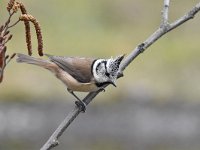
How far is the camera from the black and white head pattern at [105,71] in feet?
16.8

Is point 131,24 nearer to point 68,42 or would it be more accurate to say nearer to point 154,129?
point 68,42

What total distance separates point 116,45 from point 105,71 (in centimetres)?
719

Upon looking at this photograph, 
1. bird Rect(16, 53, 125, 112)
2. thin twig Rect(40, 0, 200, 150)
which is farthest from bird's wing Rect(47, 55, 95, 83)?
thin twig Rect(40, 0, 200, 150)

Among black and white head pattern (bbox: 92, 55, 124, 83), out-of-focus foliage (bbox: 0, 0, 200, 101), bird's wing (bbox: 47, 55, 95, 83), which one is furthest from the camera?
out-of-focus foliage (bbox: 0, 0, 200, 101)

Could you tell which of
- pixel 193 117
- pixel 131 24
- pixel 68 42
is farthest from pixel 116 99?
pixel 131 24

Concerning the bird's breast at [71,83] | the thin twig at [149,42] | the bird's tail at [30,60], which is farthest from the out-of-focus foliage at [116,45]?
the thin twig at [149,42]

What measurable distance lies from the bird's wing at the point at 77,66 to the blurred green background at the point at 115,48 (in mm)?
4254

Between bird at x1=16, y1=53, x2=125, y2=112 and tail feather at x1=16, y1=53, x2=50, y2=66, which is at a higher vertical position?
bird at x1=16, y1=53, x2=125, y2=112

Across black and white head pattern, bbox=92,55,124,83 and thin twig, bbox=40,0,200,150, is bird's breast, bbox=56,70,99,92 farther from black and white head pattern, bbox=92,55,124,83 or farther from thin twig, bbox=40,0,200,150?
thin twig, bbox=40,0,200,150

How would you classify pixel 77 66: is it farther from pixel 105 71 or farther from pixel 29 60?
pixel 29 60

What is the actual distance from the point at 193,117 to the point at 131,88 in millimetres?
1051

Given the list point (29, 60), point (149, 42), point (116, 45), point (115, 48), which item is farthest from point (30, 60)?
point (116, 45)

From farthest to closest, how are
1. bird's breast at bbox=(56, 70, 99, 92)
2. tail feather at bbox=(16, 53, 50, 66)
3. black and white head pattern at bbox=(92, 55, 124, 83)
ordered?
1. bird's breast at bbox=(56, 70, 99, 92)
2. black and white head pattern at bbox=(92, 55, 124, 83)
3. tail feather at bbox=(16, 53, 50, 66)

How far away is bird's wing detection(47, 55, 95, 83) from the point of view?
5.98 metres
